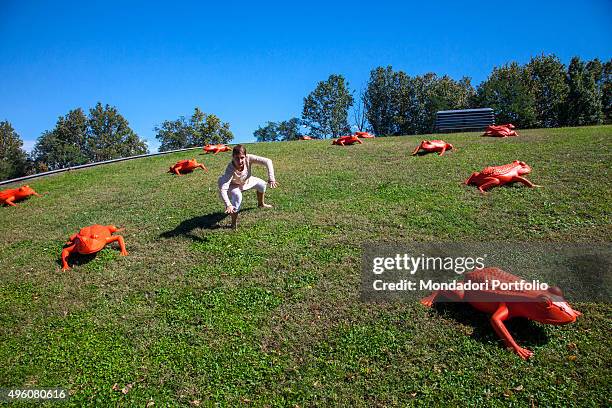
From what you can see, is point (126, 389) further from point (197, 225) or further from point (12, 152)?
point (12, 152)

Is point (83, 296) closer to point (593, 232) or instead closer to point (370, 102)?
point (593, 232)

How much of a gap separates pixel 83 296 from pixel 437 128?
21.7 m

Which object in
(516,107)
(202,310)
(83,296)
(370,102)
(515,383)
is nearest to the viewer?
(515,383)

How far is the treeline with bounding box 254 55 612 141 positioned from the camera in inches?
1246

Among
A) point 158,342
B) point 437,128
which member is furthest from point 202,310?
point 437,128

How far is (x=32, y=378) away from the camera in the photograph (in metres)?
4.57

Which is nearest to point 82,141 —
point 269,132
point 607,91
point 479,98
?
point 269,132

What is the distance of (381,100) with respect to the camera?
62.5m

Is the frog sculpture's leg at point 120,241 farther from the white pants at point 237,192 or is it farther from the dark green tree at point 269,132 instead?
the dark green tree at point 269,132

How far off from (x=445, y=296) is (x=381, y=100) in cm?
6158

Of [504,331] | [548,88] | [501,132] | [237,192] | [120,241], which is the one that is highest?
[548,88]

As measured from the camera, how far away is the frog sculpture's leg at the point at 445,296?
4914mm

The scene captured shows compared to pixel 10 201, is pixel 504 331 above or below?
below

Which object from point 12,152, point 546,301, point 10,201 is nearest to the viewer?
point 546,301
